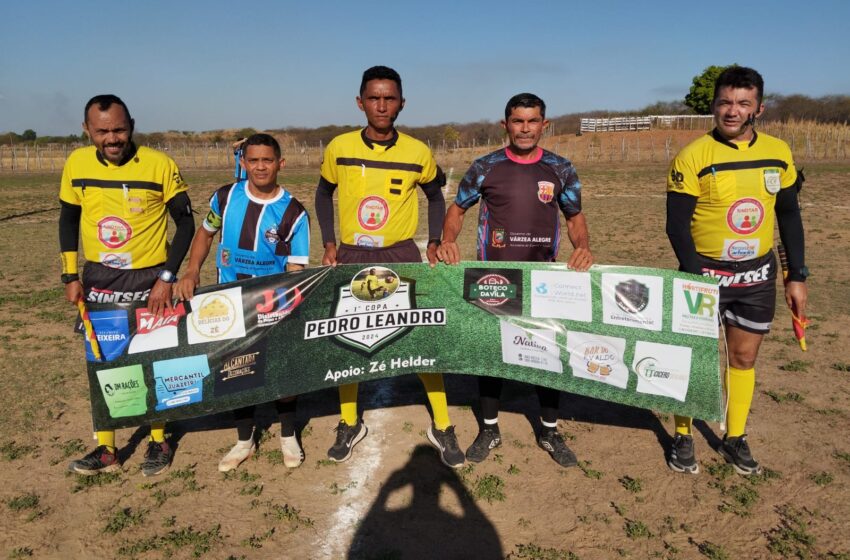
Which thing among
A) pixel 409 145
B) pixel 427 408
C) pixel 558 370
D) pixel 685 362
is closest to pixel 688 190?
pixel 685 362

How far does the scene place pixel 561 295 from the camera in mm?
4113

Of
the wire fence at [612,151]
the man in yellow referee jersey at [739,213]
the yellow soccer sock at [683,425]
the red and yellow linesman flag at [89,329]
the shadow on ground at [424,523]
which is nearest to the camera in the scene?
the shadow on ground at [424,523]

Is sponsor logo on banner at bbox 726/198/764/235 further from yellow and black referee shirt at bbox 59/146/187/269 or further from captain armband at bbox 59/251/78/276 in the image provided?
captain armband at bbox 59/251/78/276

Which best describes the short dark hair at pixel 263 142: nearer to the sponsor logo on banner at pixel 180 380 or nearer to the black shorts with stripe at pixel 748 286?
the sponsor logo on banner at pixel 180 380

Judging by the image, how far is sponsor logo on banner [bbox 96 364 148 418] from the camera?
400 cm

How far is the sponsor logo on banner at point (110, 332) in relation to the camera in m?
3.95

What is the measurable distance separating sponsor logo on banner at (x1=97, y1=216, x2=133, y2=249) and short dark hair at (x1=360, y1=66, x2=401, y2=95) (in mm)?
1901

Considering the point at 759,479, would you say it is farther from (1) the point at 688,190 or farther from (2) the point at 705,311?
(1) the point at 688,190

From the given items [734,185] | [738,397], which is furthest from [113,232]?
[738,397]

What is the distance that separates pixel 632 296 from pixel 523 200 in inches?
39.9

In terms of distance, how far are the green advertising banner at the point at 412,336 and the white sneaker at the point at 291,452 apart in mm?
543

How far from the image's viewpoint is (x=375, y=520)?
12.3ft

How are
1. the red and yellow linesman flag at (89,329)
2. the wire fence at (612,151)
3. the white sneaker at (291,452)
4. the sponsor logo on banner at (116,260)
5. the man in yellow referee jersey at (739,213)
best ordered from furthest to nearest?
the wire fence at (612,151), the white sneaker at (291,452), the sponsor logo on banner at (116,260), the red and yellow linesman flag at (89,329), the man in yellow referee jersey at (739,213)

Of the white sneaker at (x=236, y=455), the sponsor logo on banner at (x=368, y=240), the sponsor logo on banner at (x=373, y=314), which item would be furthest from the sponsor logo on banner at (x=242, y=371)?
the sponsor logo on banner at (x=368, y=240)
